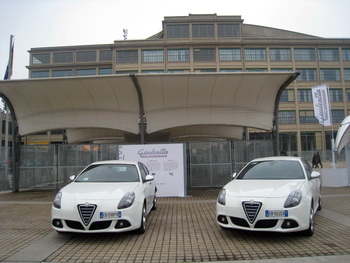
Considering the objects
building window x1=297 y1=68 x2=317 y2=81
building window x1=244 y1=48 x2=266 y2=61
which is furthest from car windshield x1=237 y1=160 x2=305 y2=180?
building window x1=297 y1=68 x2=317 y2=81

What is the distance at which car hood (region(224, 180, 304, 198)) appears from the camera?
18.8 feet

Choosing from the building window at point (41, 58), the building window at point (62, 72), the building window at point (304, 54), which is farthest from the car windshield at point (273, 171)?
the building window at point (41, 58)

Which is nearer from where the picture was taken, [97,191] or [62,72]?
[97,191]

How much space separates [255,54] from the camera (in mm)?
57281

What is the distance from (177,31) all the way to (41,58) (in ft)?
105

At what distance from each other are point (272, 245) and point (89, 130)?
16.9m

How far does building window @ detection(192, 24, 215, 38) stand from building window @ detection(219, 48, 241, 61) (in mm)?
3809

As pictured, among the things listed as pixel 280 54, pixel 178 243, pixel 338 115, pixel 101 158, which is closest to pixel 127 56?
pixel 280 54

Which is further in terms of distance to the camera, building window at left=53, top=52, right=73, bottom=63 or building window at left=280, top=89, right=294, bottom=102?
building window at left=53, top=52, right=73, bottom=63

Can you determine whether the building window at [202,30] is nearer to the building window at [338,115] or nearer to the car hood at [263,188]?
the building window at [338,115]

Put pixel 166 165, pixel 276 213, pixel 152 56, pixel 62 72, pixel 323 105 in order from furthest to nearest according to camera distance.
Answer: pixel 62 72 → pixel 152 56 → pixel 323 105 → pixel 166 165 → pixel 276 213

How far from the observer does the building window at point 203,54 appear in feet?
185

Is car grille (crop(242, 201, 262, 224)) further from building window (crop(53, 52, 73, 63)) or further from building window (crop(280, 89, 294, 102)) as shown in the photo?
building window (crop(53, 52, 73, 63))

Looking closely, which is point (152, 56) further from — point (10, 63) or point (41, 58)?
point (10, 63)
